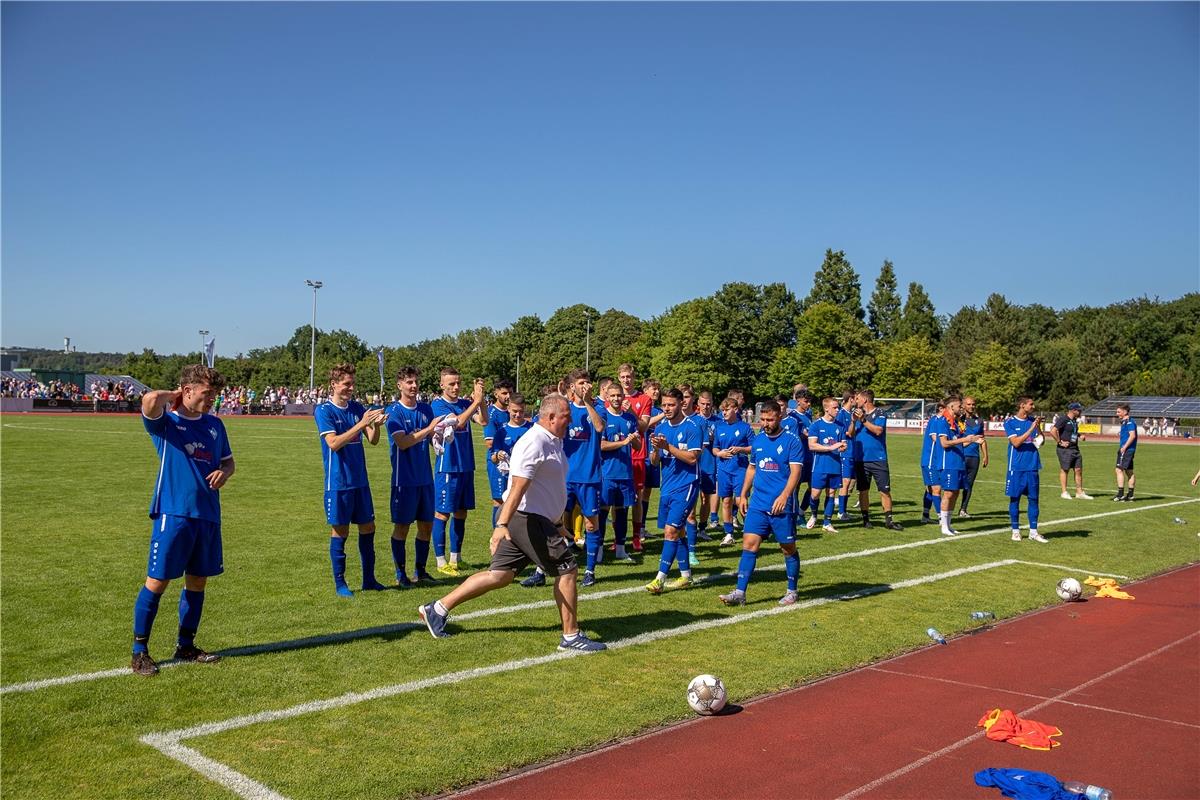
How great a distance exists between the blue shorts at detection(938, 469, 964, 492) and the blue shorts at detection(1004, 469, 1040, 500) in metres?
0.77

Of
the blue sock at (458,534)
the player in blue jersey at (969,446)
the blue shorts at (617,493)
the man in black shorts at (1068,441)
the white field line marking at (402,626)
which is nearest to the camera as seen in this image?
the white field line marking at (402,626)

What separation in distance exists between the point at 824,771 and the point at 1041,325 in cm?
12638

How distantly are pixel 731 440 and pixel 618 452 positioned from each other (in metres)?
2.60

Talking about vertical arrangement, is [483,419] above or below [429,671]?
above

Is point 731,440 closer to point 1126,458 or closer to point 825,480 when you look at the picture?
point 825,480

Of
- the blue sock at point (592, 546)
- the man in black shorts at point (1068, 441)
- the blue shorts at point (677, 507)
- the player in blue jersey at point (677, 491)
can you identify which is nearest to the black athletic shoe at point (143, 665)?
the blue sock at point (592, 546)

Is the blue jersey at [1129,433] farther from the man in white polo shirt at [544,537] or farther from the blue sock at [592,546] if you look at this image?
the man in white polo shirt at [544,537]

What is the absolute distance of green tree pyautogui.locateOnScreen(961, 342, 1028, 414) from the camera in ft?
278

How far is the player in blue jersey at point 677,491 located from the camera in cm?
930

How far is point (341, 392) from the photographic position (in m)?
8.64

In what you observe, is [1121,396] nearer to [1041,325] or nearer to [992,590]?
Result: [1041,325]

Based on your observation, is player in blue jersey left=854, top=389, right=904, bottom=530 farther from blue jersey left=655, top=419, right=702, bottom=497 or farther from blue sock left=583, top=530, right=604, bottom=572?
blue sock left=583, top=530, right=604, bottom=572

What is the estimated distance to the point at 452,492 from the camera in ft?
32.4

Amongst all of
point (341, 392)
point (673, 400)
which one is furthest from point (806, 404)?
point (341, 392)
